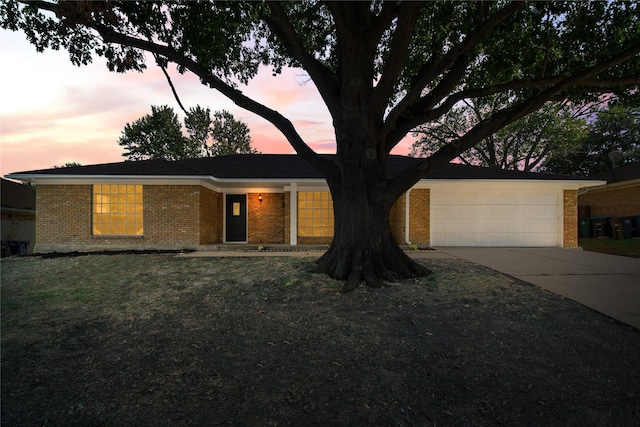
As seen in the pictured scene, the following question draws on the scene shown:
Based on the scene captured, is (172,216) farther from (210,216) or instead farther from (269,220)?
(269,220)

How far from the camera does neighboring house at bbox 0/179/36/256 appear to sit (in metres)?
17.3

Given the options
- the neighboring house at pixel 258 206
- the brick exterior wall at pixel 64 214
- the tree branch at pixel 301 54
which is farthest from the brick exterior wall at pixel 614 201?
the brick exterior wall at pixel 64 214

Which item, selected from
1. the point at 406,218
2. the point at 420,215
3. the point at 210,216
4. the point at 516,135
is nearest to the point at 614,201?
the point at 516,135

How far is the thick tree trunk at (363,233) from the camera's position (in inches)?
253

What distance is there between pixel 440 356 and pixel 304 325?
65.9 inches

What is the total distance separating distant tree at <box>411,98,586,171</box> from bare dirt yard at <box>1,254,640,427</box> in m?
19.5

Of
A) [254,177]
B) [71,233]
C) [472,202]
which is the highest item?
[254,177]

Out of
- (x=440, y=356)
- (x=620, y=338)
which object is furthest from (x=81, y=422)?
(x=620, y=338)

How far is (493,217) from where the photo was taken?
12.8 metres

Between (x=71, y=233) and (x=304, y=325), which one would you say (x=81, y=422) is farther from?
(x=71, y=233)

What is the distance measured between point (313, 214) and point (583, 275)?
8.93 m

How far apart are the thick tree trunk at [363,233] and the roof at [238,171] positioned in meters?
5.51

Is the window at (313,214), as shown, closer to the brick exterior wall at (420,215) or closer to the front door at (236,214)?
the front door at (236,214)

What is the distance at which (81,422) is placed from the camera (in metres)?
2.26
